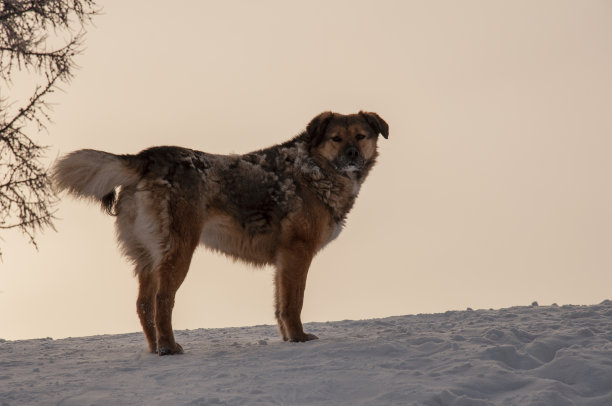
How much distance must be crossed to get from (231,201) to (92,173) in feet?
5.31

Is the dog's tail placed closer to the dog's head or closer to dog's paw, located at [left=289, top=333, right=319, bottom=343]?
the dog's head

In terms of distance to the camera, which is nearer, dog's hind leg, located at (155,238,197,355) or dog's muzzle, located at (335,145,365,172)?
dog's hind leg, located at (155,238,197,355)

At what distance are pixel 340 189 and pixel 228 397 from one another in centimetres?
365

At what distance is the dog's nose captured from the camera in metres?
8.75

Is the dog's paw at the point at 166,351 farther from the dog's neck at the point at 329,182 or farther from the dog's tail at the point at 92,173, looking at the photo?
the dog's neck at the point at 329,182

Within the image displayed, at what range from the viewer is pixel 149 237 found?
26.2 feet

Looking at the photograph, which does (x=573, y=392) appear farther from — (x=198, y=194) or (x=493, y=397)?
(x=198, y=194)

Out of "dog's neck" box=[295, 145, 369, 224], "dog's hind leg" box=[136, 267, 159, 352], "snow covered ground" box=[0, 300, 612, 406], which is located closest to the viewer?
"snow covered ground" box=[0, 300, 612, 406]

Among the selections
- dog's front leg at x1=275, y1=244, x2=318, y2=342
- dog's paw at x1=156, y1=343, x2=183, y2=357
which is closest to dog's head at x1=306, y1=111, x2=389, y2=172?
dog's front leg at x1=275, y1=244, x2=318, y2=342

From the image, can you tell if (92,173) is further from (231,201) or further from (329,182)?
(329,182)

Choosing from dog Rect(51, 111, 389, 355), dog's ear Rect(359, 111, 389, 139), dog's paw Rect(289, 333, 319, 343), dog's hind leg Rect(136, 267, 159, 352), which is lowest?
dog's paw Rect(289, 333, 319, 343)

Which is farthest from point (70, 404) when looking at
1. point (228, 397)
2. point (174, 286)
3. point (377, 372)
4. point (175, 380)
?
point (377, 372)

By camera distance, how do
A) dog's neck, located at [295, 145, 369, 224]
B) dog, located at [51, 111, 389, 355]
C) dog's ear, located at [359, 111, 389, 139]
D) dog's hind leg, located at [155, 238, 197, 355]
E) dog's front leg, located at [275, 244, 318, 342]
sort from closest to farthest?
dog's hind leg, located at [155, 238, 197, 355] → dog, located at [51, 111, 389, 355] → dog's front leg, located at [275, 244, 318, 342] → dog's neck, located at [295, 145, 369, 224] → dog's ear, located at [359, 111, 389, 139]

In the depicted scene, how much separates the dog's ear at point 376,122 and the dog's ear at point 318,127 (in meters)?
0.48
